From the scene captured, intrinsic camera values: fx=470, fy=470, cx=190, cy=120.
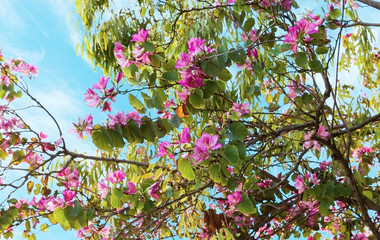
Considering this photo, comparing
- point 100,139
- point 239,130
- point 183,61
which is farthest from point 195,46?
point 100,139

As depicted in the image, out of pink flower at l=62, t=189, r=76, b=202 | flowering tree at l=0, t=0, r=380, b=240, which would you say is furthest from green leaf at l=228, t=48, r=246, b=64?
pink flower at l=62, t=189, r=76, b=202

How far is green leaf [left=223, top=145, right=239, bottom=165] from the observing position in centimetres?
139

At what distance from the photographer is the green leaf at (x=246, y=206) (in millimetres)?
1671

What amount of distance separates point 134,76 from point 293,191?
1.42 metres

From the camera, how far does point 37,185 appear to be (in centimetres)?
213

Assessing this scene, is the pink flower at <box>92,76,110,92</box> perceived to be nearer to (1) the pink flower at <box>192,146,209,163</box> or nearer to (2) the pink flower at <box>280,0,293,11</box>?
(1) the pink flower at <box>192,146,209,163</box>

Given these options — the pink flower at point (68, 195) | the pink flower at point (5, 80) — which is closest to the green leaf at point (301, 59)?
the pink flower at point (68, 195)

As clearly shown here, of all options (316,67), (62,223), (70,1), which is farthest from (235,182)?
(70,1)

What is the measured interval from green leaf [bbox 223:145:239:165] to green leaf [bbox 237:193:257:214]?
0.34 m

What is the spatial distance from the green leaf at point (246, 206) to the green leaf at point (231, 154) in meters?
0.34

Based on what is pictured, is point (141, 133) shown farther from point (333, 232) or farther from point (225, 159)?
point (333, 232)

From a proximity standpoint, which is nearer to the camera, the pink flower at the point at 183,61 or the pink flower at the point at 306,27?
the pink flower at the point at 183,61

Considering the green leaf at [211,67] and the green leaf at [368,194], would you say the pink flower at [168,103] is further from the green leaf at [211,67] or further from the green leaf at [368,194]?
the green leaf at [368,194]

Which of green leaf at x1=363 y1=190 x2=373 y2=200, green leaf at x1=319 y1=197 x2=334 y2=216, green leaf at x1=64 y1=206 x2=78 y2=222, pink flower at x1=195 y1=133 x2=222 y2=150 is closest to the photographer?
pink flower at x1=195 y1=133 x2=222 y2=150
